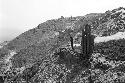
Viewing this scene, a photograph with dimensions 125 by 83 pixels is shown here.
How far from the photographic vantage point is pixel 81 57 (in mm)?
48250

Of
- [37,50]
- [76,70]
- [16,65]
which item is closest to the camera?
Answer: [76,70]

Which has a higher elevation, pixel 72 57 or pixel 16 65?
pixel 72 57

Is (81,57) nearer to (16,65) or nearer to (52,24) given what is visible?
(16,65)

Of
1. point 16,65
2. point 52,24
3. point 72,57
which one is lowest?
point 16,65

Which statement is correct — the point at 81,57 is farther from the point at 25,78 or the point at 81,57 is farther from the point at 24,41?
the point at 24,41

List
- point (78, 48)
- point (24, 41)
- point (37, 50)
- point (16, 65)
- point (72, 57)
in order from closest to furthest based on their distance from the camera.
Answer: point (72, 57)
point (78, 48)
point (16, 65)
point (37, 50)
point (24, 41)

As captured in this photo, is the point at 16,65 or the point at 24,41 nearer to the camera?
the point at 16,65

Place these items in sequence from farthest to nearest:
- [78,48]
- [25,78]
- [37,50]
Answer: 1. [37,50]
2. [25,78]
3. [78,48]

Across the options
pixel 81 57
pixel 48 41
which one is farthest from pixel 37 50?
pixel 81 57

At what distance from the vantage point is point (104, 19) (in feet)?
228

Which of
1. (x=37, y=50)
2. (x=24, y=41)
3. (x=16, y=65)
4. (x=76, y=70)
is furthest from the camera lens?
(x=24, y=41)

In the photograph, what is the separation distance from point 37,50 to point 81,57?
45975 mm

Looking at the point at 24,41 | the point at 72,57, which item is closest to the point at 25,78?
the point at 72,57

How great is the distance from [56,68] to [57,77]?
335 centimetres
